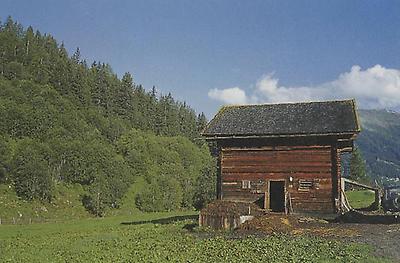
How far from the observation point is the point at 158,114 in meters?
192

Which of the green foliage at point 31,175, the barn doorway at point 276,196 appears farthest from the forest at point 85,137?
the barn doorway at point 276,196

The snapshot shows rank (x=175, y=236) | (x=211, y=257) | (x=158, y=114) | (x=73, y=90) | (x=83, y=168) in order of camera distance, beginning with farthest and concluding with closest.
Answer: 1. (x=158, y=114)
2. (x=73, y=90)
3. (x=83, y=168)
4. (x=175, y=236)
5. (x=211, y=257)

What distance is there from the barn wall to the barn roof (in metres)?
1.31

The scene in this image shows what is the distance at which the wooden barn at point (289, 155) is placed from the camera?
37469 millimetres

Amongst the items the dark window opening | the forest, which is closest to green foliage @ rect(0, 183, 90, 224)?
the forest

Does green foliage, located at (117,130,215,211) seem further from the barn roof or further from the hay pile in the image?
Result: the hay pile

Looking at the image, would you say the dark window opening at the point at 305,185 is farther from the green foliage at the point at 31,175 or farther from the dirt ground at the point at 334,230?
the green foliage at the point at 31,175

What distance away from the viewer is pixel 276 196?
41781 millimetres

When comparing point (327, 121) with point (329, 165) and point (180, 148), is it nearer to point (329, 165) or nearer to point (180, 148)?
point (329, 165)

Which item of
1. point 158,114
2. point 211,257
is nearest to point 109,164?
point 158,114

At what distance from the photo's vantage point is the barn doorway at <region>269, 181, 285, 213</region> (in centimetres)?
4045

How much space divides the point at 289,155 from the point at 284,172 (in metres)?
1.32

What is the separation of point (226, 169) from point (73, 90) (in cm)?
12702

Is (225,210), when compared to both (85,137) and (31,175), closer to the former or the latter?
(31,175)
